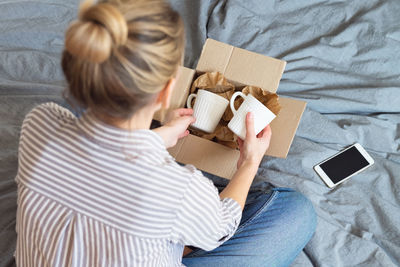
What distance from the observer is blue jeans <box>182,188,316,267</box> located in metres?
0.80

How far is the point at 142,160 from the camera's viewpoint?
521 mm

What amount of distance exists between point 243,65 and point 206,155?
0.78ft

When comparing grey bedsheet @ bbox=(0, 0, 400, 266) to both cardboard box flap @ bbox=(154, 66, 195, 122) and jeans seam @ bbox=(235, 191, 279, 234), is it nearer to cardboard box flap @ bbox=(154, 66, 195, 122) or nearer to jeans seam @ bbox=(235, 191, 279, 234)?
jeans seam @ bbox=(235, 191, 279, 234)

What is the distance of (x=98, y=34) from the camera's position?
0.43 m

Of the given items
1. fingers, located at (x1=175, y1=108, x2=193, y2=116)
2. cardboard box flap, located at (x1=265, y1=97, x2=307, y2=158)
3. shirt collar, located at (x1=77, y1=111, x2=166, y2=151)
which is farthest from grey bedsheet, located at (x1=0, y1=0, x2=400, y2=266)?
shirt collar, located at (x1=77, y1=111, x2=166, y2=151)

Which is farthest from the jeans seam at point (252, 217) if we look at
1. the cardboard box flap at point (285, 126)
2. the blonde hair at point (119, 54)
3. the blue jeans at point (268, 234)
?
the blonde hair at point (119, 54)

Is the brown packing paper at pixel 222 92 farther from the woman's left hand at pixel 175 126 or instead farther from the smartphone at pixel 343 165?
the smartphone at pixel 343 165

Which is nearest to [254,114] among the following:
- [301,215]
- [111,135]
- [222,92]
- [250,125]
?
[250,125]

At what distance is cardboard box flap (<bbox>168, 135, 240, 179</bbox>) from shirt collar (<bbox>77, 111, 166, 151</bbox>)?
1.11 ft

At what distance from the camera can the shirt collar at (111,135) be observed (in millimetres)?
519

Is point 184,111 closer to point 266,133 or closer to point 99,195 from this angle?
point 266,133

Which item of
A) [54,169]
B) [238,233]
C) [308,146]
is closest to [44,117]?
[54,169]

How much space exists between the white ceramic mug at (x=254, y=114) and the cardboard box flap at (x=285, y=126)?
6 centimetres

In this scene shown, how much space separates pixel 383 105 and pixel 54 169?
87 cm
